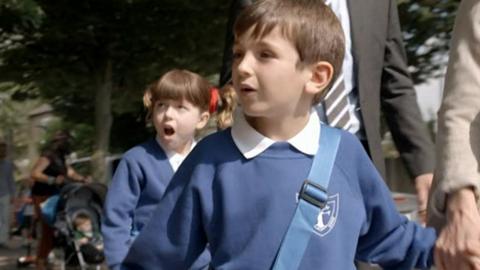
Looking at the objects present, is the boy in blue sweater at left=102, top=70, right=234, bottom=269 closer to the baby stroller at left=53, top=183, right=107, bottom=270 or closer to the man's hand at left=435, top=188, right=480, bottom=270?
the man's hand at left=435, top=188, right=480, bottom=270

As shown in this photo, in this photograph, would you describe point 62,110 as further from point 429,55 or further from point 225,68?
point 225,68

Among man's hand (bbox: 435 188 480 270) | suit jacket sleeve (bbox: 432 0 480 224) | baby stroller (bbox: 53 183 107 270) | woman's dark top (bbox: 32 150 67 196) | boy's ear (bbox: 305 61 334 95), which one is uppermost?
boy's ear (bbox: 305 61 334 95)

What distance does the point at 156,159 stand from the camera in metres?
4.58

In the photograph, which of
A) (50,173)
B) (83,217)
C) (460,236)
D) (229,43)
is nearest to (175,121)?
(229,43)

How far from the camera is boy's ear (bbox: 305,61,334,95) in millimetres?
2770

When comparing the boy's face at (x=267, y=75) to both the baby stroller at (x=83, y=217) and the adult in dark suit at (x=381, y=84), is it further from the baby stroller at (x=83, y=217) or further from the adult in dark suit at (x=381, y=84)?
the baby stroller at (x=83, y=217)

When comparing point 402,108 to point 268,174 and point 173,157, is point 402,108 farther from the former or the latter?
point 268,174

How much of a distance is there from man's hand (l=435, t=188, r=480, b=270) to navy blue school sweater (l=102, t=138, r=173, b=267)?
1.94 m

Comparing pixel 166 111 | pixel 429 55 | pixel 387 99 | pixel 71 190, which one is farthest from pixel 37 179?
pixel 387 99

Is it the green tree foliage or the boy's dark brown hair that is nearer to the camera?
the boy's dark brown hair

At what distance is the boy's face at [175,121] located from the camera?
455cm

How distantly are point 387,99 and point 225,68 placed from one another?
23.4 inches

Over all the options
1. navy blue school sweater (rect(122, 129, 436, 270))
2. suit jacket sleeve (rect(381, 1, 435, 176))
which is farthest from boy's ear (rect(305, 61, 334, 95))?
suit jacket sleeve (rect(381, 1, 435, 176))

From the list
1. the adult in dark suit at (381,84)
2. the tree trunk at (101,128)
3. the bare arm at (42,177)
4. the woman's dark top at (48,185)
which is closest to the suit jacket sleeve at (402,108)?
the adult in dark suit at (381,84)
